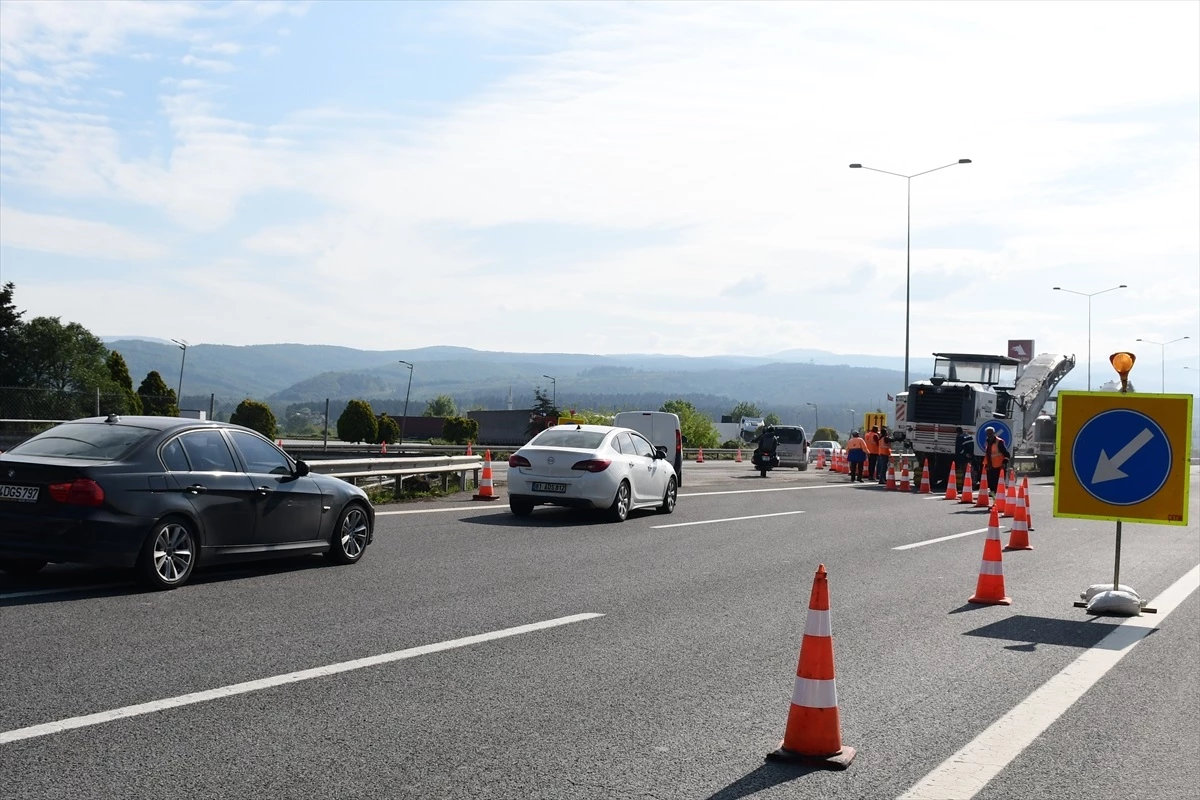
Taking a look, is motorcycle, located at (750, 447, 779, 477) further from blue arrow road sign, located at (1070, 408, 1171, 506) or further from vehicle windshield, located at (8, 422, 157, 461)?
vehicle windshield, located at (8, 422, 157, 461)

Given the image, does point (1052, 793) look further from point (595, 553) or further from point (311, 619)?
point (595, 553)

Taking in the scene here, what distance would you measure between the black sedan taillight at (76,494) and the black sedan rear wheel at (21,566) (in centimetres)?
118

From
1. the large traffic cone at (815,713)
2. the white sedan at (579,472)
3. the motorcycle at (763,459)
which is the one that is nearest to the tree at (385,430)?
the motorcycle at (763,459)

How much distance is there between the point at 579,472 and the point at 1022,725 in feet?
40.0

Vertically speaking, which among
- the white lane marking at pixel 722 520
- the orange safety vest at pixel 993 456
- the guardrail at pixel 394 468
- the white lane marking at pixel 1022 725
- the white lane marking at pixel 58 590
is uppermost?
the orange safety vest at pixel 993 456

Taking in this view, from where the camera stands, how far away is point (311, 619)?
9.16 m

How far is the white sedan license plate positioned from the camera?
9805 mm

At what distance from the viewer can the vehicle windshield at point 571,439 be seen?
19188 mm

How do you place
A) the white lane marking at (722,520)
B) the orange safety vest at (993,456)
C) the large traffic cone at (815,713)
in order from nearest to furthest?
the large traffic cone at (815,713)
the white lane marking at (722,520)
the orange safety vest at (993,456)

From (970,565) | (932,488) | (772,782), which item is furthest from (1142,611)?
(932,488)

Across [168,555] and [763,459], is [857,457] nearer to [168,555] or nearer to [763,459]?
[763,459]

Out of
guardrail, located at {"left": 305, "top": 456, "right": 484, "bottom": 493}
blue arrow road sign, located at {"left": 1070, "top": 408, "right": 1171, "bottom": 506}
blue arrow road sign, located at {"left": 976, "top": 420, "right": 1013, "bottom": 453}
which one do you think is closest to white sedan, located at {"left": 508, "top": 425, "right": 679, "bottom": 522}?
guardrail, located at {"left": 305, "top": 456, "right": 484, "bottom": 493}

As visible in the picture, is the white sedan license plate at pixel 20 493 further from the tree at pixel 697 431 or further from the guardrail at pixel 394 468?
the tree at pixel 697 431

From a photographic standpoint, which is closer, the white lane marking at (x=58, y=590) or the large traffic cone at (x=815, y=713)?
the large traffic cone at (x=815, y=713)
